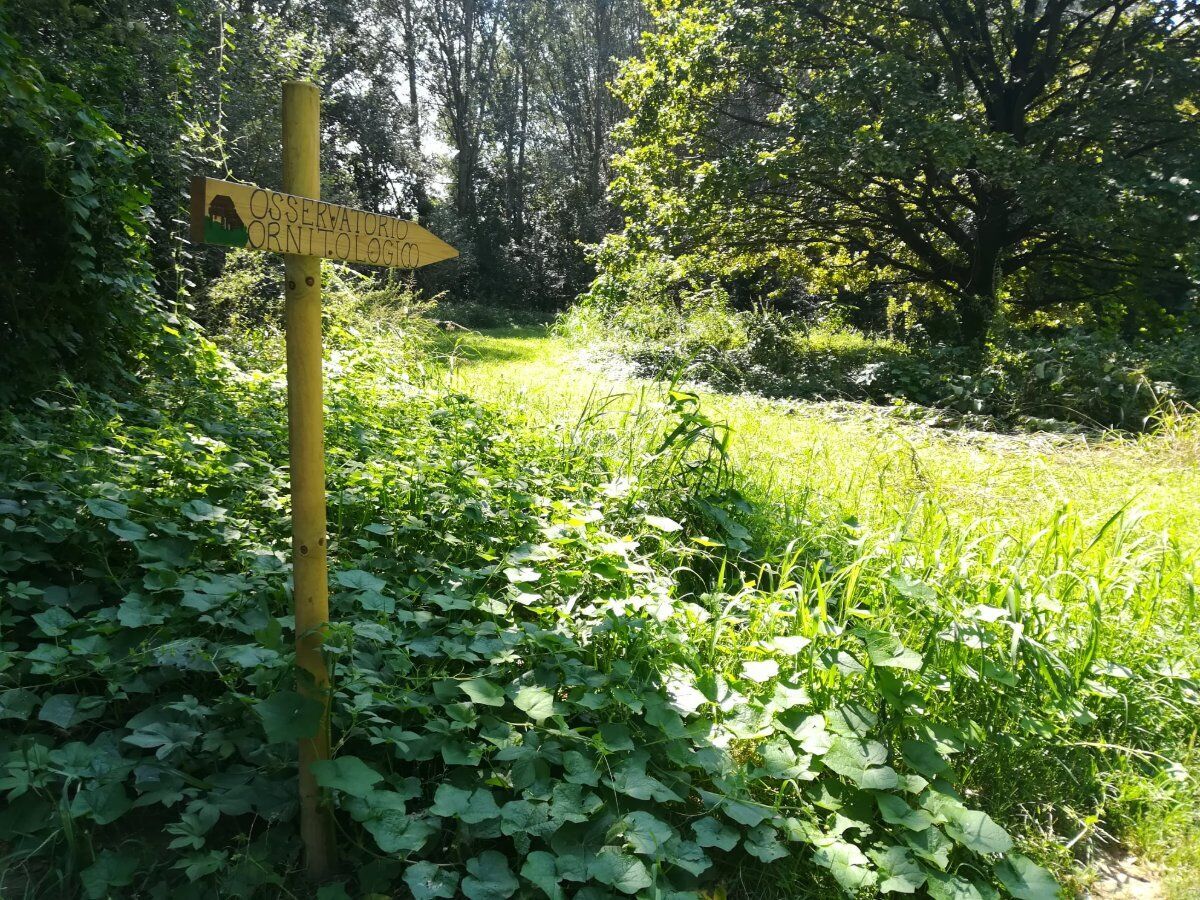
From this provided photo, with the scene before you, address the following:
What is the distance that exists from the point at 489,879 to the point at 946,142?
897 centimetres

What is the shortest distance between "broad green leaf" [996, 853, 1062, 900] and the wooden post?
162 cm

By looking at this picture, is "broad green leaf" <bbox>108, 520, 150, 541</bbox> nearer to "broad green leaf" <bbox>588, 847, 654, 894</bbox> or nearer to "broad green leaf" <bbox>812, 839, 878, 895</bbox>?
"broad green leaf" <bbox>588, 847, 654, 894</bbox>

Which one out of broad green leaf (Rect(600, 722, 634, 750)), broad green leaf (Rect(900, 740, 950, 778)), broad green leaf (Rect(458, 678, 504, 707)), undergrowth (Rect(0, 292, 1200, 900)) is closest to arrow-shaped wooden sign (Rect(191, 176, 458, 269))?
undergrowth (Rect(0, 292, 1200, 900))

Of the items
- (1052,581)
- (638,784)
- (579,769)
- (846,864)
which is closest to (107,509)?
(579,769)

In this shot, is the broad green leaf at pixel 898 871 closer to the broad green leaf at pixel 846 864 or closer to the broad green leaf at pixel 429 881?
the broad green leaf at pixel 846 864

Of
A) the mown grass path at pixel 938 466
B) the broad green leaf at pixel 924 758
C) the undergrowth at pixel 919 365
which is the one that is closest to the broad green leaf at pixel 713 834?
the broad green leaf at pixel 924 758

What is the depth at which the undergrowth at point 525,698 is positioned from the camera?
1.69m

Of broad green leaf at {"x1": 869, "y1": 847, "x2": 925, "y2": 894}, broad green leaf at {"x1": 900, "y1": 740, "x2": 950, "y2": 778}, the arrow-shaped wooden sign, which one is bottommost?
broad green leaf at {"x1": 869, "y1": 847, "x2": 925, "y2": 894}

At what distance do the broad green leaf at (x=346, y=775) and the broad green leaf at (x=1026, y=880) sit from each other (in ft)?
5.01

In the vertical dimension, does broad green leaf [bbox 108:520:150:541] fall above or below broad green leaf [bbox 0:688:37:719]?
above

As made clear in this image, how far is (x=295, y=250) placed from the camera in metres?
1.56

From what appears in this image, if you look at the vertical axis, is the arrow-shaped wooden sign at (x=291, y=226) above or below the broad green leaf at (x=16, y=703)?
above

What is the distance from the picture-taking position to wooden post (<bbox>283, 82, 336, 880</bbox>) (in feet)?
5.29

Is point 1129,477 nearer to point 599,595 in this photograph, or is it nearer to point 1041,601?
point 1041,601
